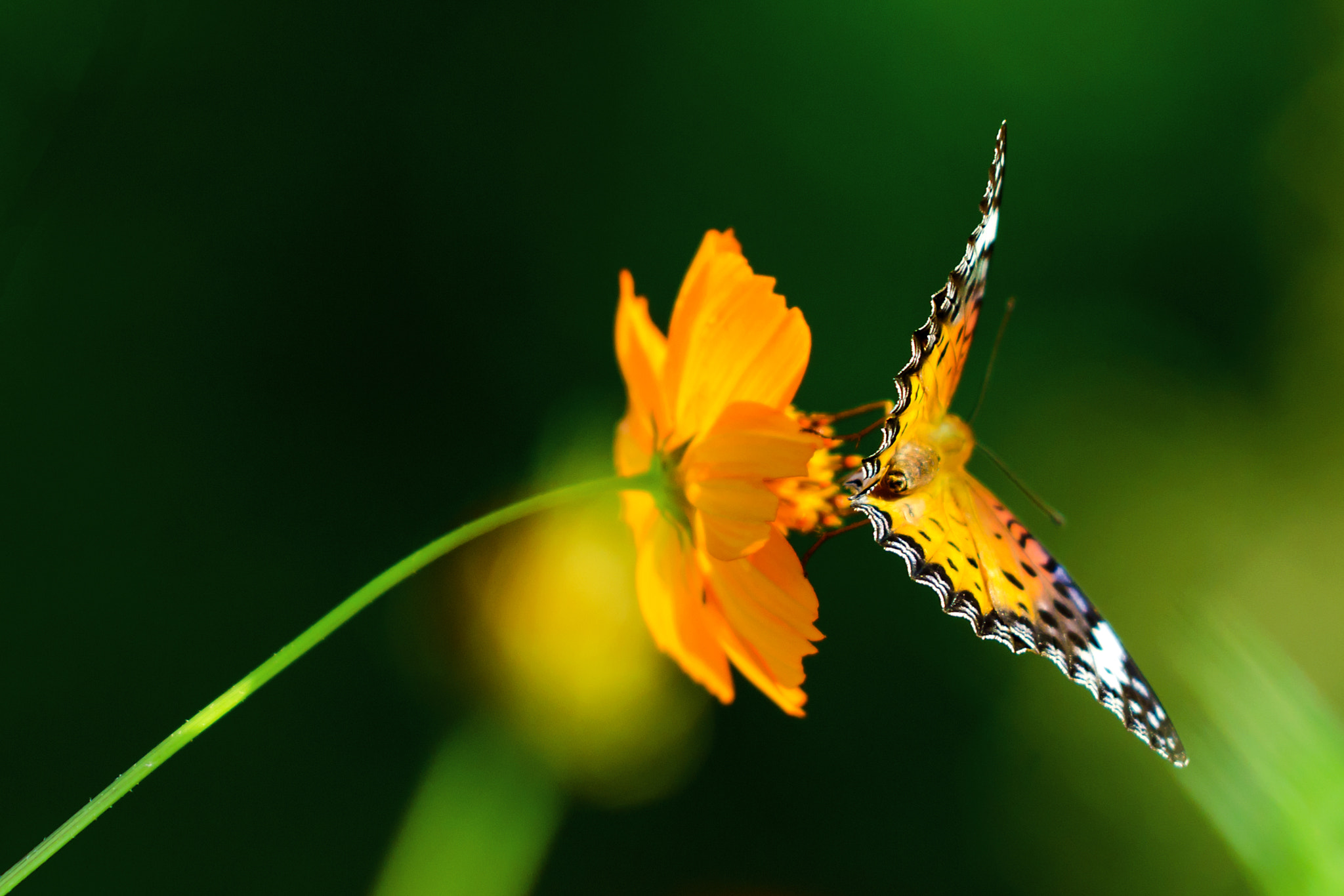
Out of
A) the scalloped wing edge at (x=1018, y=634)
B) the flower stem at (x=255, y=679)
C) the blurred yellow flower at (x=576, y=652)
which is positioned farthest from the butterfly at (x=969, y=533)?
the blurred yellow flower at (x=576, y=652)

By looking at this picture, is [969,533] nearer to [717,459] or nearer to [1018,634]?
[1018,634]

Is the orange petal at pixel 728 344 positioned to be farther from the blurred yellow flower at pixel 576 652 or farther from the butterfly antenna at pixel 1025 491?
the blurred yellow flower at pixel 576 652

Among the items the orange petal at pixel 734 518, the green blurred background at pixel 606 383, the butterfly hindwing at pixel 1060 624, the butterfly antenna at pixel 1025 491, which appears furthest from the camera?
the green blurred background at pixel 606 383

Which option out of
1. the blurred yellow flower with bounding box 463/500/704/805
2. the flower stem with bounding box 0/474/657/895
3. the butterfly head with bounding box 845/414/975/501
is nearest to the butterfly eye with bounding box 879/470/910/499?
the butterfly head with bounding box 845/414/975/501

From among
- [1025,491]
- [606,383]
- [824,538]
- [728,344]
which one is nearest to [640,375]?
[728,344]

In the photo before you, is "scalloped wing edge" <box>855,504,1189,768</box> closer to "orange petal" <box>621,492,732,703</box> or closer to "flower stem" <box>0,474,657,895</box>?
"orange petal" <box>621,492,732,703</box>

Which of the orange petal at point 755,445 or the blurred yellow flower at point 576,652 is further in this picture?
the blurred yellow flower at point 576,652
